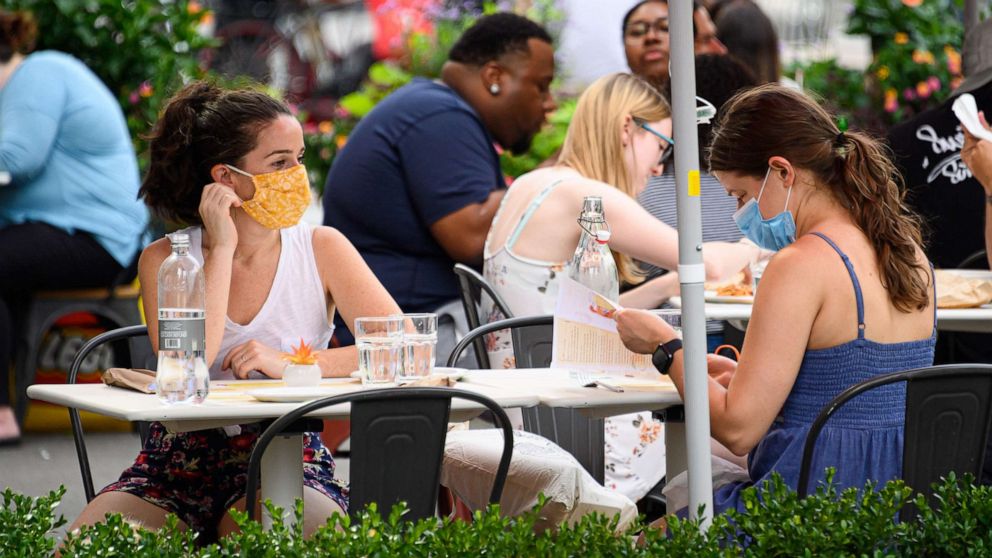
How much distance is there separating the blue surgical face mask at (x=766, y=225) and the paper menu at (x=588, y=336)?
385 mm

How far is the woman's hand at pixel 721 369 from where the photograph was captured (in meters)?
3.19

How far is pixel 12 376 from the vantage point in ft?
21.3

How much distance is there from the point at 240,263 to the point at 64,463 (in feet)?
9.27

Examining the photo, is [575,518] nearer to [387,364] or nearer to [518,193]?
[387,364]

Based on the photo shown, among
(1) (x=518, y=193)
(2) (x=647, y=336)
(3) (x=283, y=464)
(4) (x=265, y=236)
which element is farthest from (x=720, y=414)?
(1) (x=518, y=193)

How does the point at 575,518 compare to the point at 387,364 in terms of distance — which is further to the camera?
the point at 575,518

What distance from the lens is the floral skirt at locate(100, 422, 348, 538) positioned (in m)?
3.11

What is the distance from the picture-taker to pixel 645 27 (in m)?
6.51

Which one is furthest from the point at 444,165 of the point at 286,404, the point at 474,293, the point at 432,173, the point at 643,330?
the point at 286,404

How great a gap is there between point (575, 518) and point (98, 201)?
380 centimetres

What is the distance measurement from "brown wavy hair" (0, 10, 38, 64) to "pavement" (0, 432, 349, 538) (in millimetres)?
1705

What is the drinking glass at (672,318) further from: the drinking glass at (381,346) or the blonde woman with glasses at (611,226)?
the blonde woman with glasses at (611,226)

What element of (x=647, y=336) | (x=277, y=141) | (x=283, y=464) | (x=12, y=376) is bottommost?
(x=12, y=376)

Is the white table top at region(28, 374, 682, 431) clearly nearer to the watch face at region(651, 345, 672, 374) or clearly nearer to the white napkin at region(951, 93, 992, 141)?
the watch face at region(651, 345, 672, 374)
